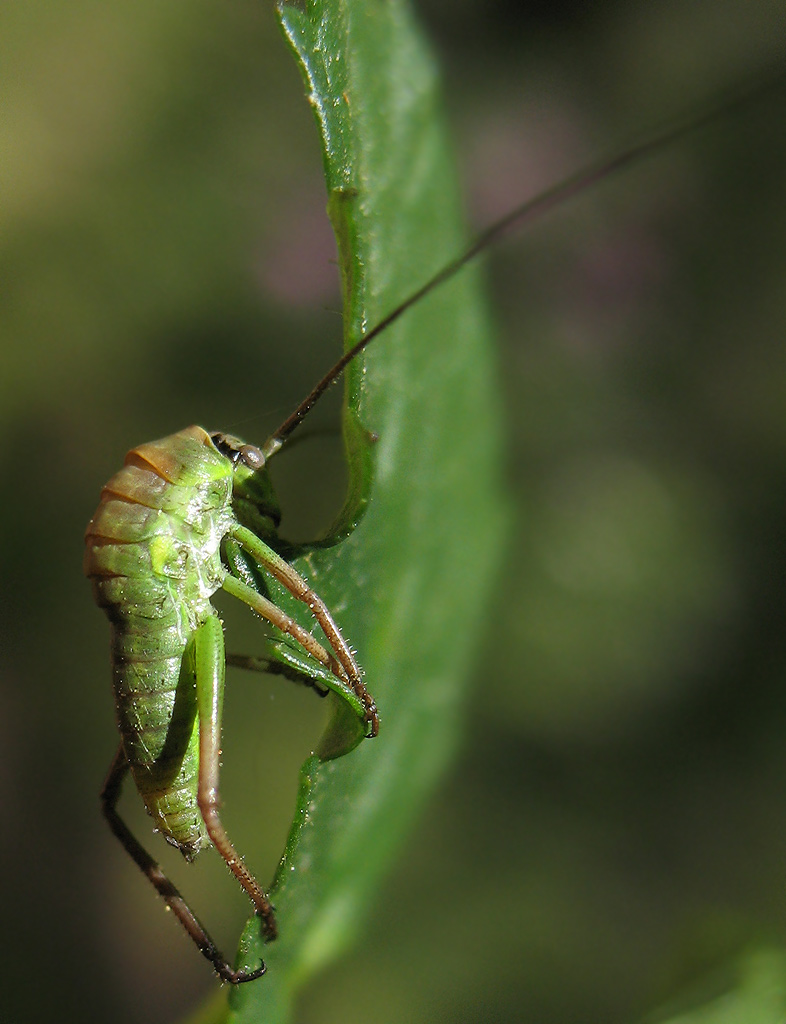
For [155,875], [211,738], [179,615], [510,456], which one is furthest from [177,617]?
[510,456]

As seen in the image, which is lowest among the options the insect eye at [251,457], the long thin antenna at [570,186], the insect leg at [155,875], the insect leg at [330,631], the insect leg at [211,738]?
the insect leg at [155,875]

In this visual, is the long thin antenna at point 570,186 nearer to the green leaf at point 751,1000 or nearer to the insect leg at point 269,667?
the insect leg at point 269,667

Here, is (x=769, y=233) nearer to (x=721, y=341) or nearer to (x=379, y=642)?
(x=721, y=341)

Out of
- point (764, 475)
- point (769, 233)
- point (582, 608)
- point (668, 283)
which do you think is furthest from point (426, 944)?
point (769, 233)

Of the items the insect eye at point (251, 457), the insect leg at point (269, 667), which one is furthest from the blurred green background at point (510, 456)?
the insect eye at point (251, 457)

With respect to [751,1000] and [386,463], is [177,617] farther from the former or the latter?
[751,1000]

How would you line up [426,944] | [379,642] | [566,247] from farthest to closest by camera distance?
[566,247], [426,944], [379,642]

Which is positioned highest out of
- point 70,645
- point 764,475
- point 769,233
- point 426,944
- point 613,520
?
point 769,233

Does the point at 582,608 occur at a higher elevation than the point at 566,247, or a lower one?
lower
